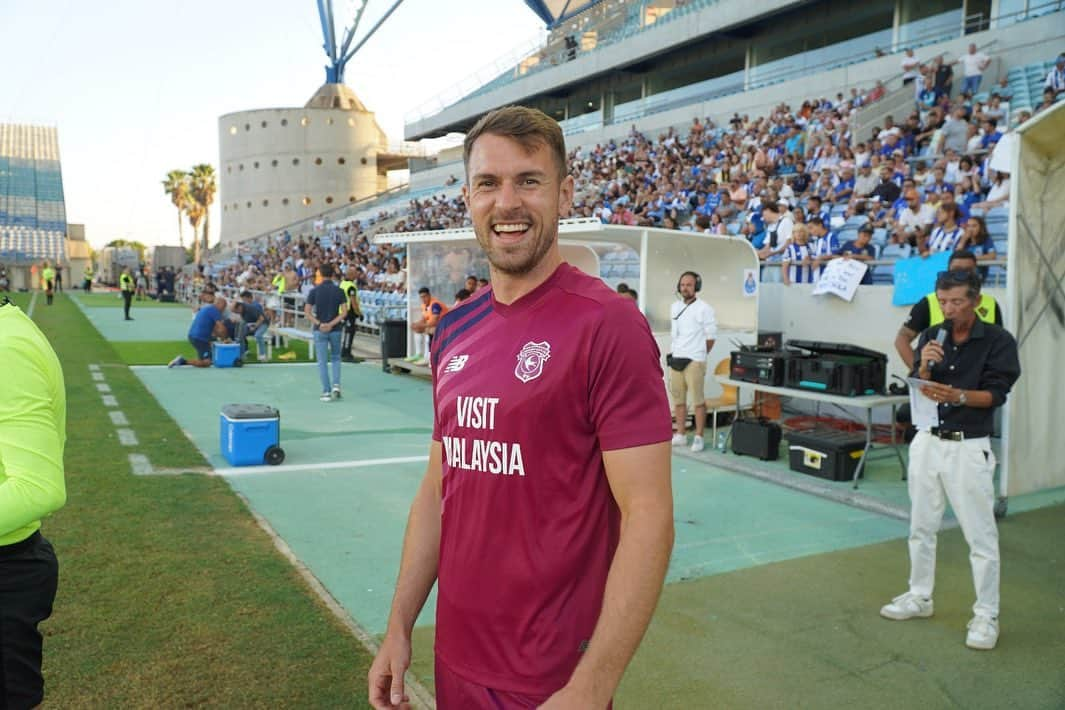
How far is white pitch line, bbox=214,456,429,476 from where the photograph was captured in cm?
813

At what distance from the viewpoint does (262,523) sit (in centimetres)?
648

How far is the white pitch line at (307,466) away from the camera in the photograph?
8133 mm

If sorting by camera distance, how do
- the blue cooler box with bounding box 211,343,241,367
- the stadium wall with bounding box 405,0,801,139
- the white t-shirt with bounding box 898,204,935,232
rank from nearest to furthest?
the white t-shirt with bounding box 898,204,935,232, the blue cooler box with bounding box 211,343,241,367, the stadium wall with bounding box 405,0,801,139

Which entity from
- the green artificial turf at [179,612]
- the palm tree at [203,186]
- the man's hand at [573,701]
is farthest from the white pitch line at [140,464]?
the palm tree at [203,186]

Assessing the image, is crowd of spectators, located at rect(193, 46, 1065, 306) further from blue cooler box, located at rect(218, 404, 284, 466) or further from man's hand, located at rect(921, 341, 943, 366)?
blue cooler box, located at rect(218, 404, 284, 466)

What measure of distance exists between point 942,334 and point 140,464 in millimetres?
7311

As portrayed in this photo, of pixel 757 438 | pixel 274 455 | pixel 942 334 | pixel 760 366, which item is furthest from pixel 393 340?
pixel 942 334

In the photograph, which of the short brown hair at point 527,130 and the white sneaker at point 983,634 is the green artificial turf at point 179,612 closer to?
the short brown hair at point 527,130

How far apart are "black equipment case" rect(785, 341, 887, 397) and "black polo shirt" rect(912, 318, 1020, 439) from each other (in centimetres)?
333

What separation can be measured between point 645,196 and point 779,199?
5.88m

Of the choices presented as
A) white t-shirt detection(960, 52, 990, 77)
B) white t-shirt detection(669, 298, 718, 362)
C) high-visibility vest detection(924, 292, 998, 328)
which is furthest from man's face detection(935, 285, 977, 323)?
white t-shirt detection(960, 52, 990, 77)

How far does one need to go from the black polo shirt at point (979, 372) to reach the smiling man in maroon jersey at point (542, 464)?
3763 mm

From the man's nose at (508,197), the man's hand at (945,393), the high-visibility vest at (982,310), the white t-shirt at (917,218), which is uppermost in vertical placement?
the white t-shirt at (917,218)

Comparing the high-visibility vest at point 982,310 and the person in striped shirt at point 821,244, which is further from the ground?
the person in striped shirt at point 821,244
